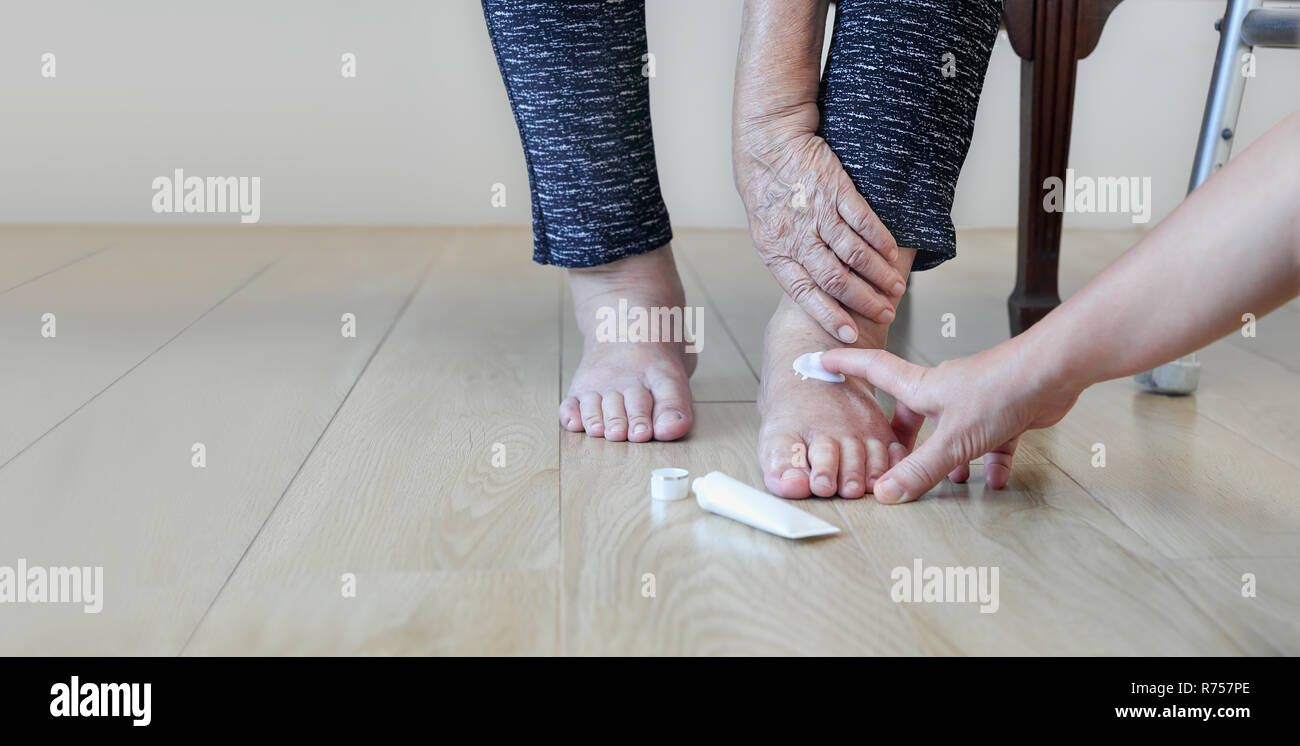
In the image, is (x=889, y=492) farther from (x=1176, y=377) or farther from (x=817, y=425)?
(x=1176, y=377)

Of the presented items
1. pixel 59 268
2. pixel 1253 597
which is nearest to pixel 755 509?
pixel 1253 597

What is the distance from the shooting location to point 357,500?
30.5 inches

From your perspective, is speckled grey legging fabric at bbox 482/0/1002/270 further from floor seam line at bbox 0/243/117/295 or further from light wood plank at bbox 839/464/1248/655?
floor seam line at bbox 0/243/117/295

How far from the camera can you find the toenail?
761mm

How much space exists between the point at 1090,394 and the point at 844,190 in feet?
1.21

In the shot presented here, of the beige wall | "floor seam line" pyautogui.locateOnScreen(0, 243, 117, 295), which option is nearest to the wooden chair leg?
the beige wall

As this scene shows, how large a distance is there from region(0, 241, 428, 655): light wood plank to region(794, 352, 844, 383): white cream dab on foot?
0.39m

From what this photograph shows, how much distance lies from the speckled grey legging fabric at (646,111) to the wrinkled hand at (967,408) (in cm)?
15

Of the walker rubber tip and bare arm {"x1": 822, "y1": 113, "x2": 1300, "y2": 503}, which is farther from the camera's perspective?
the walker rubber tip

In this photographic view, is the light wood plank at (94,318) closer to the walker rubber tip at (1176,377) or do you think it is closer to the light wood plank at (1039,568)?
the light wood plank at (1039,568)

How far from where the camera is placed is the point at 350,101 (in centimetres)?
222

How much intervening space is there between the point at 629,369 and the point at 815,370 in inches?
7.5
